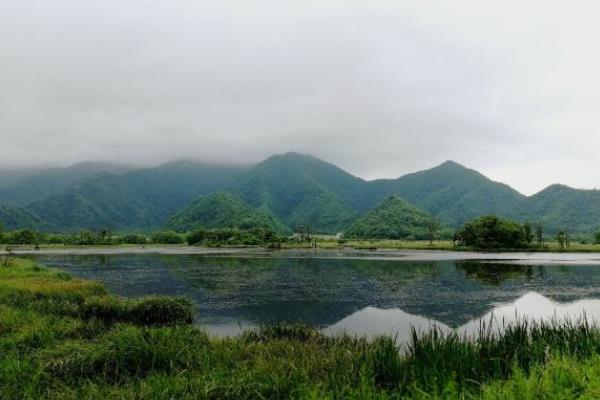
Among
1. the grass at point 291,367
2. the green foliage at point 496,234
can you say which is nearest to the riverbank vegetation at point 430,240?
the green foliage at point 496,234

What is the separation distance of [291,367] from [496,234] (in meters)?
132

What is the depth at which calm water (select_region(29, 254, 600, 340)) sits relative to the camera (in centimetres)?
2956

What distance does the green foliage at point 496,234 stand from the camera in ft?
420

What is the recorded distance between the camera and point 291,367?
1250 cm

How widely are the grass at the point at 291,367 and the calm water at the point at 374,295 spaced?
19.3 feet

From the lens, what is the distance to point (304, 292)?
43.7m

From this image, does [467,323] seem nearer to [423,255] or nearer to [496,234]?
[423,255]

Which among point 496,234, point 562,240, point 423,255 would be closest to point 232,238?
point 423,255

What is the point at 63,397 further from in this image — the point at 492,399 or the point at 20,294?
the point at 20,294

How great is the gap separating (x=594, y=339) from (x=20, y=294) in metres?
32.5

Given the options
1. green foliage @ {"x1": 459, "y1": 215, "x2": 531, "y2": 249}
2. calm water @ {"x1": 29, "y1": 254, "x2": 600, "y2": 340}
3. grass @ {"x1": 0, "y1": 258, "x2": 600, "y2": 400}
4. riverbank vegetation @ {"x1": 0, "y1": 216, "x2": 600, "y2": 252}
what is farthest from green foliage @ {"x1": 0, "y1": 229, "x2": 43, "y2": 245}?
grass @ {"x1": 0, "y1": 258, "x2": 600, "y2": 400}

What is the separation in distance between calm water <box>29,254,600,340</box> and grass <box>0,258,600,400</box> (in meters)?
5.87

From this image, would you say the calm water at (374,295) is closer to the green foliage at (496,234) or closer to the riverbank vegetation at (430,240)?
the green foliage at (496,234)

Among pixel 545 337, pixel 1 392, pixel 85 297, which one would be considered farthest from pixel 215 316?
pixel 545 337
